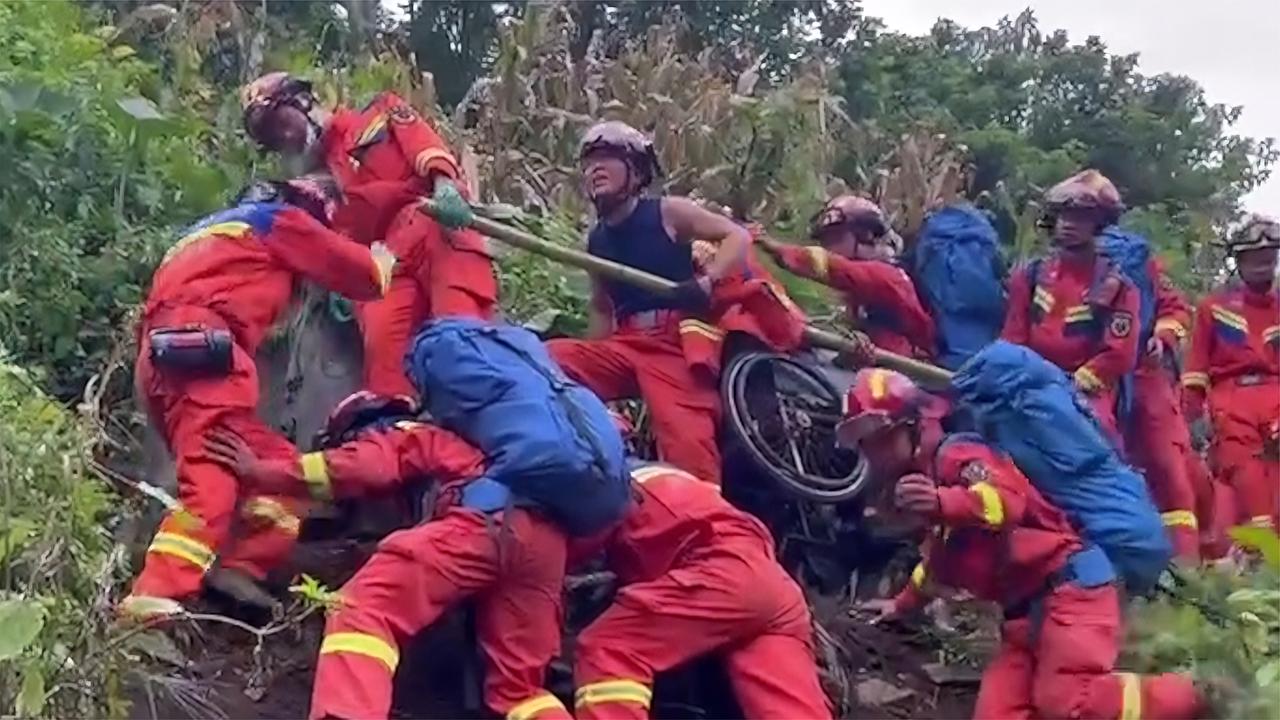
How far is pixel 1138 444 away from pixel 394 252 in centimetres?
292

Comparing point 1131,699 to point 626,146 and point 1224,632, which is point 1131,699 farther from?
point 626,146

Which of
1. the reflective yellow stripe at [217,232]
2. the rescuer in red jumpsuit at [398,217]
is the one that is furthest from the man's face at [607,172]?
the reflective yellow stripe at [217,232]

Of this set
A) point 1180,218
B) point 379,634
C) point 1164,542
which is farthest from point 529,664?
point 1180,218

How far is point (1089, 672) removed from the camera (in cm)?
589

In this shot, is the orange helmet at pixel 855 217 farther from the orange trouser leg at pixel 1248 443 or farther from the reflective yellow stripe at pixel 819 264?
the orange trouser leg at pixel 1248 443

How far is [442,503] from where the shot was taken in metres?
5.78

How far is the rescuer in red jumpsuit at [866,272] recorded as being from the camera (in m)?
7.91

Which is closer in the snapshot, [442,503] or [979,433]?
[442,503]

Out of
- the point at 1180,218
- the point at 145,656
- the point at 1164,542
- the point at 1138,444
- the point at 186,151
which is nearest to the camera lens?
the point at 145,656

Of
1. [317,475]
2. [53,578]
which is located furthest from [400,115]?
[53,578]

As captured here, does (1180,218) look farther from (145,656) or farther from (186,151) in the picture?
(145,656)

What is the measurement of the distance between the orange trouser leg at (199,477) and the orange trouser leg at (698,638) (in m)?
1.15

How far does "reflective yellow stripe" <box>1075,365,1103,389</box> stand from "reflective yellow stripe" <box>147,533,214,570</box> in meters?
3.14

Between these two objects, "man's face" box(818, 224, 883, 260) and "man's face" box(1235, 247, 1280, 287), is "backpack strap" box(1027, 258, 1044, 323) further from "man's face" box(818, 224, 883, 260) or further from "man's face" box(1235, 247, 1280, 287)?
"man's face" box(1235, 247, 1280, 287)
